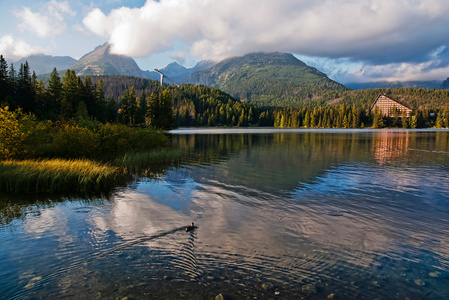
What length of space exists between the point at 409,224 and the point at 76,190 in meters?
23.8

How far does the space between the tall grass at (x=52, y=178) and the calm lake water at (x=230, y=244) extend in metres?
1.45

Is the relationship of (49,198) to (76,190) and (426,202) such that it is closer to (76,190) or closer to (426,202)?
(76,190)

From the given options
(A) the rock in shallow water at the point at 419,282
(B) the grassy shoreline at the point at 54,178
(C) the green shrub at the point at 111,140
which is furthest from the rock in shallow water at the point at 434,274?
(C) the green shrub at the point at 111,140

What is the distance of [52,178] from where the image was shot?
22016 mm

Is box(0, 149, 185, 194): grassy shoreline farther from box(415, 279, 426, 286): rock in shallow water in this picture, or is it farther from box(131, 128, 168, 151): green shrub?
box(415, 279, 426, 286): rock in shallow water

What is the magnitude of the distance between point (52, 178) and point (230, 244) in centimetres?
1717

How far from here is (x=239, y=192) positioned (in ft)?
74.6

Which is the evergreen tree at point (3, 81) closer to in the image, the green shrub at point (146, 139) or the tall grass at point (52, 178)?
the green shrub at point (146, 139)

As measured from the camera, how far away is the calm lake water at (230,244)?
30.5ft

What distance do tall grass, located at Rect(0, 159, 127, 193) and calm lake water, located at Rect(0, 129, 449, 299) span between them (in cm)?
145

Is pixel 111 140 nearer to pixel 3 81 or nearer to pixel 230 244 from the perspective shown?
pixel 230 244

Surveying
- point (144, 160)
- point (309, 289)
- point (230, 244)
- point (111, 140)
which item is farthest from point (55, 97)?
point (309, 289)

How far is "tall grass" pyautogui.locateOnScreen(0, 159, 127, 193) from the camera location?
21.6 meters

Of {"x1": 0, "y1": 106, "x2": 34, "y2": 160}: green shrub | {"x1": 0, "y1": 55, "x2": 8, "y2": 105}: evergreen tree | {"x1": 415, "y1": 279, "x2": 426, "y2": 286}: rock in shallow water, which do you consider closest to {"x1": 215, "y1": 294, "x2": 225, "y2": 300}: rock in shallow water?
{"x1": 415, "y1": 279, "x2": 426, "y2": 286}: rock in shallow water
